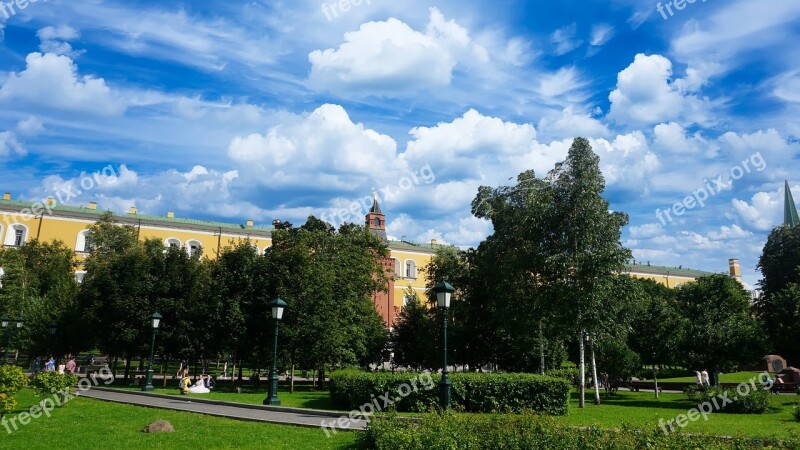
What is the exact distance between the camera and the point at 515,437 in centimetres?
949

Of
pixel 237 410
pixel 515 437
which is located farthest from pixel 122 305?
pixel 515 437

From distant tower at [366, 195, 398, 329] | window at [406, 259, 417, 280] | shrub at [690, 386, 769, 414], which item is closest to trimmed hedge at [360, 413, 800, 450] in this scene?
A: shrub at [690, 386, 769, 414]

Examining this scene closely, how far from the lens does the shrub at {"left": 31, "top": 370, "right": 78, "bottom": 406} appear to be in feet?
54.7

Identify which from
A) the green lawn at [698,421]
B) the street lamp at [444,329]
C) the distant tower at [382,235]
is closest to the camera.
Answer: the street lamp at [444,329]

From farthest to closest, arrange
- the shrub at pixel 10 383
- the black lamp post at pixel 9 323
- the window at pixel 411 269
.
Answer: the window at pixel 411 269
the black lamp post at pixel 9 323
the shrub at pixel 10 383

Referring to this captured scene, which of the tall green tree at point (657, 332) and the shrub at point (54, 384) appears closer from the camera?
the shrub at point (54, 384)

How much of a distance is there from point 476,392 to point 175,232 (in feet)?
196

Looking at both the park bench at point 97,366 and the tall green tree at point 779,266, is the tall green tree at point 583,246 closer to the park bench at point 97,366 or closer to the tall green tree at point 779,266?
the tall green tree at point 779,266

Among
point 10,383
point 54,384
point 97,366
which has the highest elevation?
point 10,383

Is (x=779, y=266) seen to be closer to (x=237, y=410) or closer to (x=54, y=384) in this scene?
(x=237, y=410)

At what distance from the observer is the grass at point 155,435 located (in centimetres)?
1152

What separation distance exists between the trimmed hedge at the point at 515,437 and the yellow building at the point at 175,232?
4066 cm

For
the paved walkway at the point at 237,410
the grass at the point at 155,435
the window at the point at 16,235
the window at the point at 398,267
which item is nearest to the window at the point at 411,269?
the window at the point at 398,267

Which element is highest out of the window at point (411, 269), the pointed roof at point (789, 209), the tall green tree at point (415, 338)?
the pointed roof at point (789, 209)
